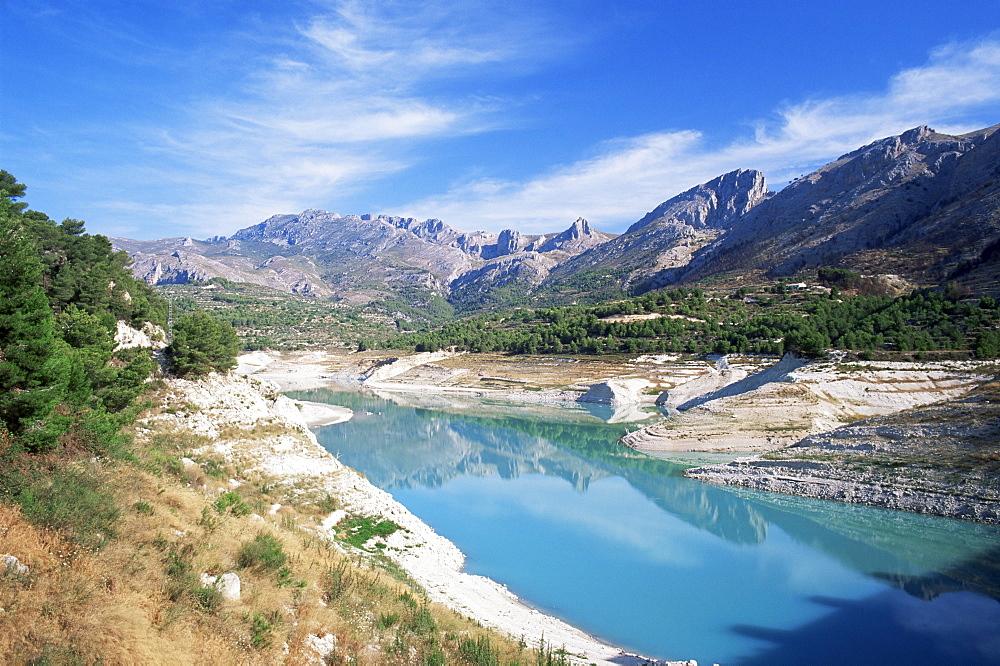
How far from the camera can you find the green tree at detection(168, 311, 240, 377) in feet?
75.0

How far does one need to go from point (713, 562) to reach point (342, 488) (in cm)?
1339

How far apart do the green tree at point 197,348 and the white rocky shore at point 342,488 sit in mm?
613

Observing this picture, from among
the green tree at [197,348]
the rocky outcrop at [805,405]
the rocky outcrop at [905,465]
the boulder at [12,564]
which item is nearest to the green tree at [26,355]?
the boulder at [12,564]

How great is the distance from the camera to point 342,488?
742 inches

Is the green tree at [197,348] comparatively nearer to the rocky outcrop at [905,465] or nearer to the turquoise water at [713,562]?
the turquoise water at [713,562]

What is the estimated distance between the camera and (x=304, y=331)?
12144cm

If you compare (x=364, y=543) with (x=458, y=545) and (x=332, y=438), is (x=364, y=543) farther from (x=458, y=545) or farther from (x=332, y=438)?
(x=332, y=438)

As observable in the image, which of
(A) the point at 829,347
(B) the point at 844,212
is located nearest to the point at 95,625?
(A) the point at 829,347

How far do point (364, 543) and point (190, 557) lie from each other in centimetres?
900

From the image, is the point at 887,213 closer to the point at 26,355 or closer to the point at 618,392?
the point at 618,392

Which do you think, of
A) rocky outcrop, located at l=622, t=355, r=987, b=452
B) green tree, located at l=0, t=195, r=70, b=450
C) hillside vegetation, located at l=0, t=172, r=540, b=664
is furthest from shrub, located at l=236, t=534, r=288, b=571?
rocky outcrop, located at l=622, t=355, r=987, b=452

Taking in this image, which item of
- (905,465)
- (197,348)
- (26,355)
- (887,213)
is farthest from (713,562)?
(887,213)

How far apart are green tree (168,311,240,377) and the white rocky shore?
61 centimetres

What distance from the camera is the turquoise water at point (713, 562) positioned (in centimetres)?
1345
